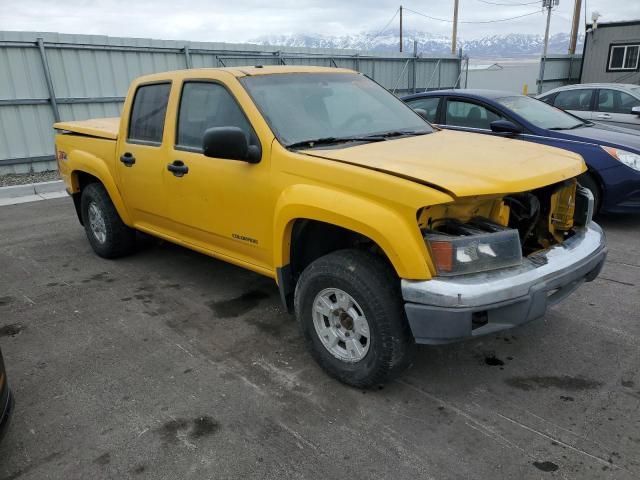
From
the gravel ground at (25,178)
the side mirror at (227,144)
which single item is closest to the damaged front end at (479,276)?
the side mirror at (227,144)

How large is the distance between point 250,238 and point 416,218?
54.1 inches

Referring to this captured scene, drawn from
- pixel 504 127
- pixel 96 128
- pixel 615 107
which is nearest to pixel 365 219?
pixel 96 128

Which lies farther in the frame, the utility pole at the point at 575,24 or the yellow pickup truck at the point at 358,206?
the utility pole at the point at 575,24

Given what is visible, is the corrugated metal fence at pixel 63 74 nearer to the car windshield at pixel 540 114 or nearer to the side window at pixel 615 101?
the car windshield at pixel 540 114

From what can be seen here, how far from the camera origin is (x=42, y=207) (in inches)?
315

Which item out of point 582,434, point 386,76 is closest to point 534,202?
point 582,434

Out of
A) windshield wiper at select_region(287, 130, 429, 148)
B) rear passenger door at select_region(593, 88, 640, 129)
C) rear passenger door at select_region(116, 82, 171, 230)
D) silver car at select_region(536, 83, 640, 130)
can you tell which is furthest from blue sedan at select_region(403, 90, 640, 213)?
silver car at select_region(536, 83, 640, 130)

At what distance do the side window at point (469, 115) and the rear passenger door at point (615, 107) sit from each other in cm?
372

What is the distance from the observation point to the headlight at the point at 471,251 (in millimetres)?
2596

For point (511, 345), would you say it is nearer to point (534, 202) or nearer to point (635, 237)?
point (534, 202)

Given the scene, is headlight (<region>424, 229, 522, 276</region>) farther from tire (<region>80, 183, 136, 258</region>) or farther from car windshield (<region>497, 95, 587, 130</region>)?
car windshield (<region>497, 95, 587, 130</region>)

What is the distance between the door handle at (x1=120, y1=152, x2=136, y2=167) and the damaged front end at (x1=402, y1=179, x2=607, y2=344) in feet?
9.54

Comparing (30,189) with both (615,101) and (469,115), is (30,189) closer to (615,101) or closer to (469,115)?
(469,115)

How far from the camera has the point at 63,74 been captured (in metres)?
10.2
